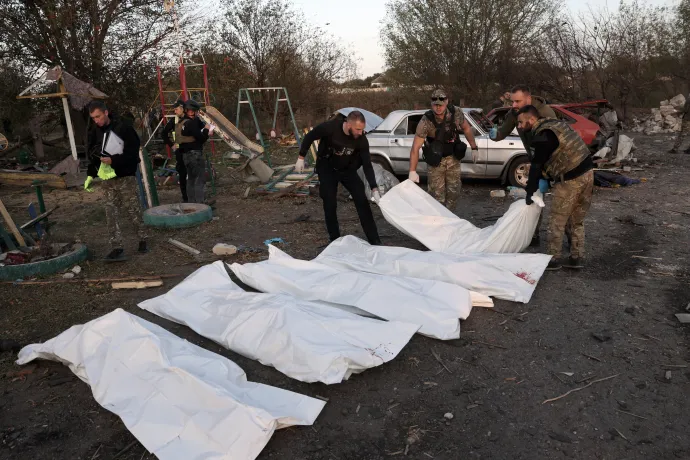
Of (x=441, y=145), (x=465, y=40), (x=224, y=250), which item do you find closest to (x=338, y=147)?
(x=441, y=145)

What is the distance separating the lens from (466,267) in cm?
440

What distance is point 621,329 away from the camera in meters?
3.71

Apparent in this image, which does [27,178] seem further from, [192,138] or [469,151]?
[469,151]

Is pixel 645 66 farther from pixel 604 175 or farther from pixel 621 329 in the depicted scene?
pixel 621 329

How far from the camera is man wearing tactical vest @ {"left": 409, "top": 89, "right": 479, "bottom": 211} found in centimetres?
564

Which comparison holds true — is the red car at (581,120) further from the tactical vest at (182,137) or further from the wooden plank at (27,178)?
the wooden plank at (27,178)

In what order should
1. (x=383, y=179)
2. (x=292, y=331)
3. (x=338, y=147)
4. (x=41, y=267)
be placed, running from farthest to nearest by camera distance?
(x=383, y=179) < (x=338, y=147) < (x=41, y=267) < (x=292, y=331)

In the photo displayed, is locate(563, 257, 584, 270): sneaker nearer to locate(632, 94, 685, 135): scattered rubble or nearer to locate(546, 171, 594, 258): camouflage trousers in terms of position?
locate(546, 171, 594, 258): camouflage trousers

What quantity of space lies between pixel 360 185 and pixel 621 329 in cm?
302

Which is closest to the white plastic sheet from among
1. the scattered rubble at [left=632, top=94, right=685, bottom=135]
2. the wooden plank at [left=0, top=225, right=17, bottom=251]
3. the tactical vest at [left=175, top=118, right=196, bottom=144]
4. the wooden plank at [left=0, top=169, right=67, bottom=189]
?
the tactical vest at [left=175, top=118, right=196, bottom=144]

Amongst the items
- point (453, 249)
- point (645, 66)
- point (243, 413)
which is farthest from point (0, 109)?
point (645, 66)

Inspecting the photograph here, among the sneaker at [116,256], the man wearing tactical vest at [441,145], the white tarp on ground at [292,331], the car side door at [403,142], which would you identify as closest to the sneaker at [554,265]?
the man wearing tactical vest at [441,145]

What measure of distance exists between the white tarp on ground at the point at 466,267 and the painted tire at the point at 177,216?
2957mm

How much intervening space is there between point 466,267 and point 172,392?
2.70m
